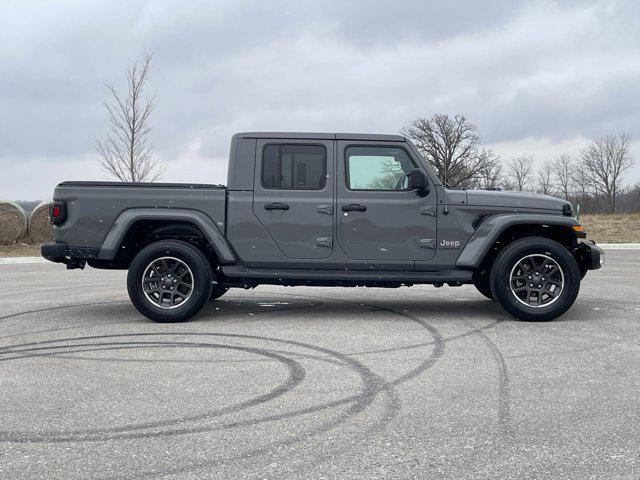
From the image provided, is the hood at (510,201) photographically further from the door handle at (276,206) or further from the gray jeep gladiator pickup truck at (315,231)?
the door handle at (276,206)

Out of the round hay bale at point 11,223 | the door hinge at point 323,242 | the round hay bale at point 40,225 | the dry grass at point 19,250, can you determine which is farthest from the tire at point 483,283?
the round hay bale at point 11,223

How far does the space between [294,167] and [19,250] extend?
44.7 ft

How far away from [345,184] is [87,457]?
14.1ft

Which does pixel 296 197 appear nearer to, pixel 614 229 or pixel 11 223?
pixel 11 223

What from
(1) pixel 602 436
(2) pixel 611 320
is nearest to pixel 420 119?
(2) pixel 611 320

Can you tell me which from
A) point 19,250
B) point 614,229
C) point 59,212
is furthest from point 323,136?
point 614,229

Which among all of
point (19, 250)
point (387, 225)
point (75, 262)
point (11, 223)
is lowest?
point (19, 250)

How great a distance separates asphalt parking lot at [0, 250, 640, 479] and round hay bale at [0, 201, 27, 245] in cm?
1195

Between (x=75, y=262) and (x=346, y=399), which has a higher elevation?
(x=75, y=262)

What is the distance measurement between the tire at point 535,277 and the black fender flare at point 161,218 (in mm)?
2791

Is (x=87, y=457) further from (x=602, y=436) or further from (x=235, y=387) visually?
(x=602, y=436)

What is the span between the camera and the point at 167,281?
687 cm

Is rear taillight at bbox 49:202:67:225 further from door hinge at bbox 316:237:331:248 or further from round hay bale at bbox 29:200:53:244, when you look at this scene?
round hay bale at bbox 29:200:53:244

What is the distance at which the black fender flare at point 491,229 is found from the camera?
6.75 m
